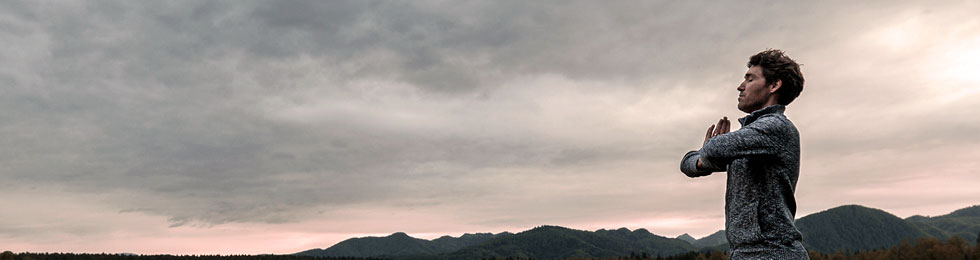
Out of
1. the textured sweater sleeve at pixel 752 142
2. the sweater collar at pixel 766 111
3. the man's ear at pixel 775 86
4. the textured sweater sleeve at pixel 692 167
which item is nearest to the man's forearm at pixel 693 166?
the textured sweater sleeve at pixel 692 167

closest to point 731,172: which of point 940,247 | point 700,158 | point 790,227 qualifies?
point 700,158

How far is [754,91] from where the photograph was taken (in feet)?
22.0

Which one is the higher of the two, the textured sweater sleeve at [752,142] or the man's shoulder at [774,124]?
the man's shoulder at [774,124]

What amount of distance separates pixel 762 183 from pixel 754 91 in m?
1.04

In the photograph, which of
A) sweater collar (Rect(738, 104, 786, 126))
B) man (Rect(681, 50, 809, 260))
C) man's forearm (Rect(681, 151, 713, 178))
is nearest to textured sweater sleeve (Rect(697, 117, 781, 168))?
man (Rect(681, 50, 809, 260))

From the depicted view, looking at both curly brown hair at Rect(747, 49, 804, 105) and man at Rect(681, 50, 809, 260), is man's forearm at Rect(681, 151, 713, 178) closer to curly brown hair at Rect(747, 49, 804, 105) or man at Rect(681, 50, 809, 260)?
man at Rect(681, 50, 809, 260)

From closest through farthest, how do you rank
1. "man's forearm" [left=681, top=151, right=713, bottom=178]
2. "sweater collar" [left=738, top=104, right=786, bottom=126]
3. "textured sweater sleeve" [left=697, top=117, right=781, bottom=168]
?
1. "textured sweater sleeve" [left=697, top=117, right=781, bottom=168]
2. "sweater collar" [left=738, top=104, right=786, bottom=126]
3. "man's forearm" [left=681, top=151, right=713, bottom=178]

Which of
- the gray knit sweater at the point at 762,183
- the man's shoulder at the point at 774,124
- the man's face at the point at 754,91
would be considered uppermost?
the man's face at the point at 754,91

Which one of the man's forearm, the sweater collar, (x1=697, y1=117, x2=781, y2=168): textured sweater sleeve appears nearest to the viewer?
(x1=697, y1=117, x2=781, y2=168): textured sweater sleeve

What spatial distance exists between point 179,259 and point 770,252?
217 meters

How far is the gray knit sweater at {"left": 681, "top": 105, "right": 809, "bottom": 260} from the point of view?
20.0 ft

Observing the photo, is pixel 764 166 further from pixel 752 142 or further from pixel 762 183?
pixel 752 142

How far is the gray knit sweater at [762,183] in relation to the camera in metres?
6.10

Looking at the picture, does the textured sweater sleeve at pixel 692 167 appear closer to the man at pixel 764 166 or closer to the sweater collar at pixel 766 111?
the man at pixel 764 166
